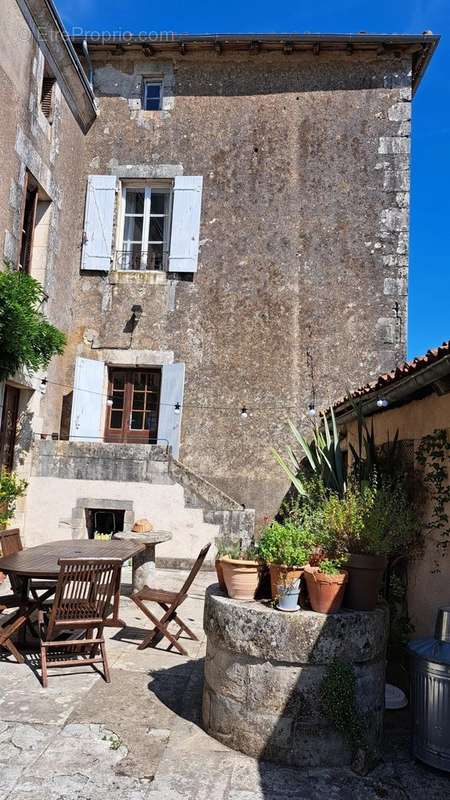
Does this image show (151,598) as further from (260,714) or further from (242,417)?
(242,417)

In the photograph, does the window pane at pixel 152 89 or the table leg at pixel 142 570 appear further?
the window pane at pixel 152 89

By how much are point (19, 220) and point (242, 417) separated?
15.1 ft

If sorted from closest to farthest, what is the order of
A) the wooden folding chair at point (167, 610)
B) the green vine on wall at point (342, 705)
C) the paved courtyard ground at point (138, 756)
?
the paved courtyard ground at point (138, 756) < the green vine on wall at point (342, 705) < the wooden folding chair at point (167, 610)

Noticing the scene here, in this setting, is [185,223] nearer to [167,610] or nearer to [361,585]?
[167,610]

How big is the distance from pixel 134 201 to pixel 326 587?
9867 millimetres

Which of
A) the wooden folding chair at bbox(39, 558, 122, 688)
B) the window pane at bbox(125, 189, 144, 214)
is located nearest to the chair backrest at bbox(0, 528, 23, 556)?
the wooden folding chair at bbox(39, 558, 122, 688)

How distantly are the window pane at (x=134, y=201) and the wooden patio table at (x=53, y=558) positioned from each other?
24.4ft

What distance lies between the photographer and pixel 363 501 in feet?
13.8

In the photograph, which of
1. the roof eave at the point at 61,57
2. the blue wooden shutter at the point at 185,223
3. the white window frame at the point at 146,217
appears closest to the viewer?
the roof eave at the point at 61,57

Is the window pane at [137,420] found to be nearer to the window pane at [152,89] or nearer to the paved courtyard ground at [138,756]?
the window pane at [152,89]

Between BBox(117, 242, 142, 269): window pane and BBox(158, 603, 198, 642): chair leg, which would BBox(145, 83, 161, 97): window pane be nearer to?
BBox(117, 242, 142, 269): window pane

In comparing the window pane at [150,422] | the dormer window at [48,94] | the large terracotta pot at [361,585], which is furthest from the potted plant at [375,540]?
the dormer window at [48,94]

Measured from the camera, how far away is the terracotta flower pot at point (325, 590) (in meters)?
3.18

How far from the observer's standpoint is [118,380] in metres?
11.1
